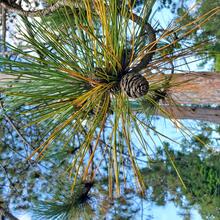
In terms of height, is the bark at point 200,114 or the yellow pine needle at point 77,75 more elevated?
A: the bark at point 200,114

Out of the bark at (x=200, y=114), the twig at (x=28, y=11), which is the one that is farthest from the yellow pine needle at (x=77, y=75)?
the bark at (x=200, y=114)

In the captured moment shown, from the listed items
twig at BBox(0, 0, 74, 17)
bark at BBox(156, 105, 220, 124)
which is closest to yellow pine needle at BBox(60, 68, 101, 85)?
twig at BBox(0, 0, 74, 17)

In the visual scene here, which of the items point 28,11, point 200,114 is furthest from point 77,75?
point 200,114

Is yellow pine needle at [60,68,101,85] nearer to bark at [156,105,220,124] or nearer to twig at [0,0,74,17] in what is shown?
twig at [0,0,74,17]

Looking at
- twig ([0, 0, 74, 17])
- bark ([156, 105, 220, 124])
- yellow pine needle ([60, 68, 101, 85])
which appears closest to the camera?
yellow pine needle ([60, 68, 101, 85])

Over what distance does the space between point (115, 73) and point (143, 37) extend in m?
0.26

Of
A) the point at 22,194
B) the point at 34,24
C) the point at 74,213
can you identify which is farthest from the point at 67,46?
the point at 22,194

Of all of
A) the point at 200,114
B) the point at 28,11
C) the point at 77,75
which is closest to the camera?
the point at 77,75

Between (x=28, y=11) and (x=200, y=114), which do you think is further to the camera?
(x=200, y=114)

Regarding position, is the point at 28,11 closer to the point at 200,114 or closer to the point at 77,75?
the point at 77,75

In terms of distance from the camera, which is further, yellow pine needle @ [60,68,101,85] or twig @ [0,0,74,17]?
twig @ [0,0,74,17]

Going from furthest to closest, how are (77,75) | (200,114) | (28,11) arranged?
(200,114) < (28,11) < (77,75)

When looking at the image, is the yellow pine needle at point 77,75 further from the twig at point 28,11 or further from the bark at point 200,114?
the bark at point 200,114

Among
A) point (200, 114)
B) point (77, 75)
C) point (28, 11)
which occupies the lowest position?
point (77, 75)
